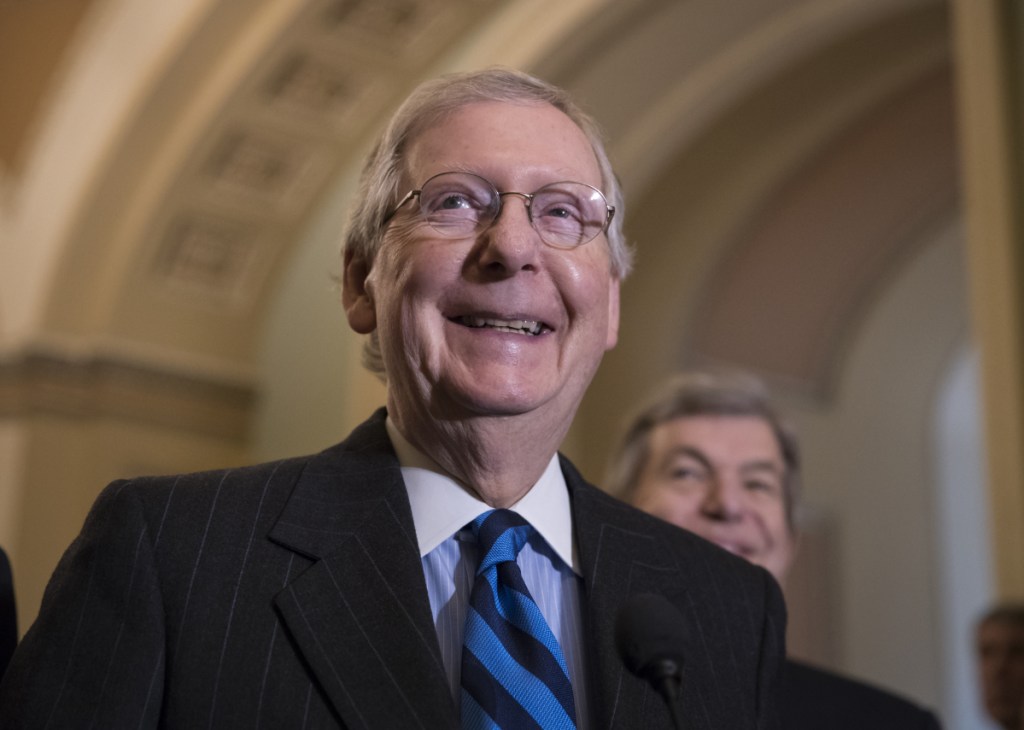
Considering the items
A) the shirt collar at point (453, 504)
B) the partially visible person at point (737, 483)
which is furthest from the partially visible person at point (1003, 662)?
the shirt collar at point (453, 504)

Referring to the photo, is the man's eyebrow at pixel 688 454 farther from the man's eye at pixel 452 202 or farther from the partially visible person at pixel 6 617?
the partially visible person at pixel 6 617

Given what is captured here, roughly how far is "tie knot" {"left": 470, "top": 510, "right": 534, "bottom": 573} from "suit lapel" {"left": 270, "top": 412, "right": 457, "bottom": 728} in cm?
8

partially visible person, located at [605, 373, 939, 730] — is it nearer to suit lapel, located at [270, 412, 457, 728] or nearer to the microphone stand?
suit lapel, located at [270, 412, 457, 728]

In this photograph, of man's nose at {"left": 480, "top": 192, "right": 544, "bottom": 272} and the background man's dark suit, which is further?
the background man's dark suit

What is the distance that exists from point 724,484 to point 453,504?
1.24 m

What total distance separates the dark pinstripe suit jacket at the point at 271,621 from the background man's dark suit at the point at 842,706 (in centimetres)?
87

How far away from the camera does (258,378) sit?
360 inches

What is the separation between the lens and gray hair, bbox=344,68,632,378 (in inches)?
74.9

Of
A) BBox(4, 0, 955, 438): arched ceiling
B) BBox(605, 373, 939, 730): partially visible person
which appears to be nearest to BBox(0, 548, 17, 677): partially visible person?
BBox(605, 373, 939, 730): partially visible person

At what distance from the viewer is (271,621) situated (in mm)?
1627

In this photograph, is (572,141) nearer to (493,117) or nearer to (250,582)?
(493,117)

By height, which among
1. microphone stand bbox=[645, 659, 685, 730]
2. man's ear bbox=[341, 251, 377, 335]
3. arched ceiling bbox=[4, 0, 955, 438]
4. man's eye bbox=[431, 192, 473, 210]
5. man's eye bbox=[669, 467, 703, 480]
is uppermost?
arched ceiling bbox=[4, 0, 955, 438]

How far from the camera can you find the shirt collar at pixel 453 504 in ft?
5.84

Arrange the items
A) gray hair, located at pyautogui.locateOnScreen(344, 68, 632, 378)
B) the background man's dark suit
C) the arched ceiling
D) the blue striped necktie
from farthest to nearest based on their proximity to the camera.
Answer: the arched ceiling → the background man's dark suit → gray hair, located at pyautogui.locateOnScreen(344, 68, 632, 378) → the blue striped necktie
